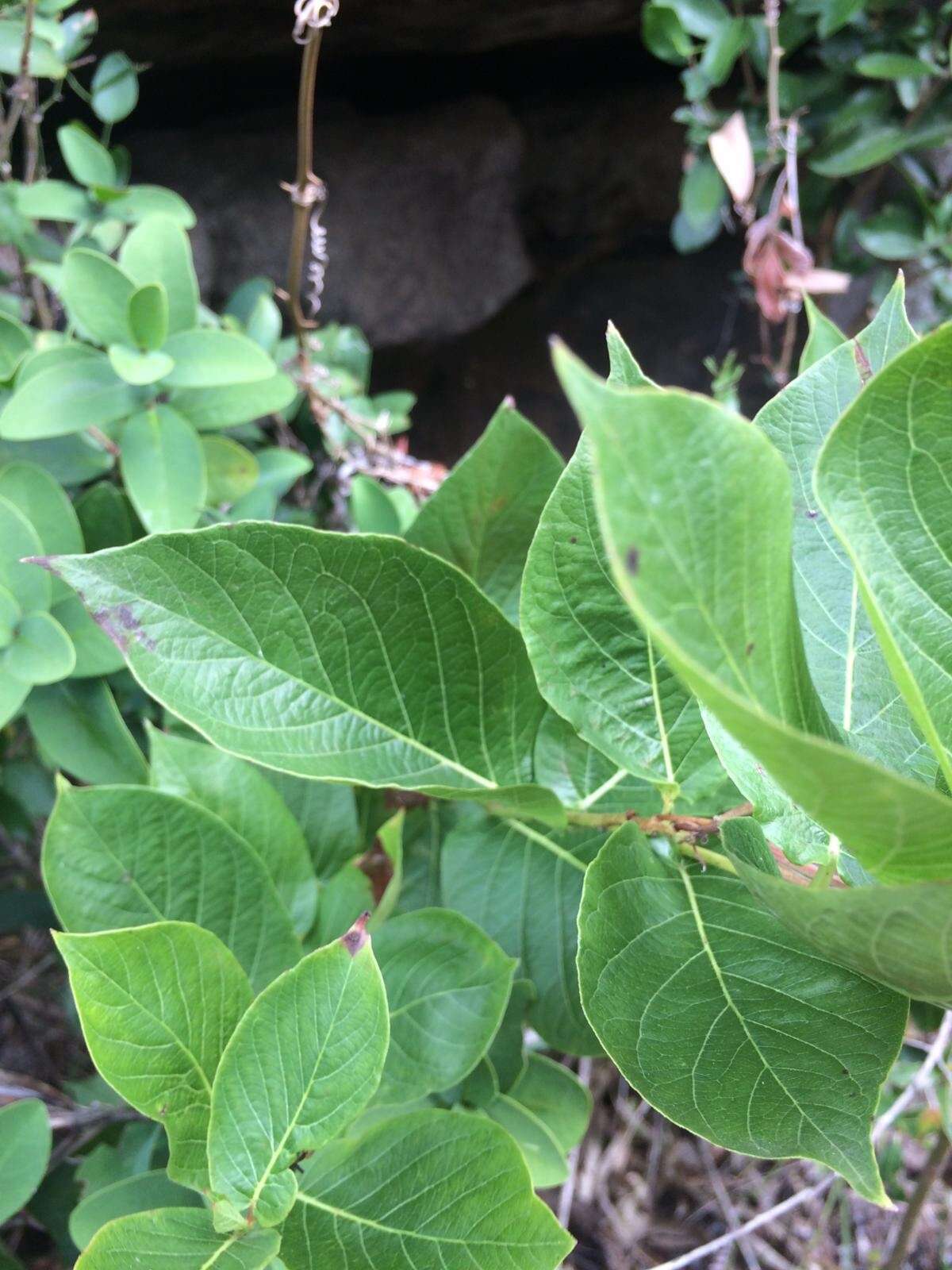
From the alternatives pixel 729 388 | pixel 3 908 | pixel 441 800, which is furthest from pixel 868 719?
pixel 3 908

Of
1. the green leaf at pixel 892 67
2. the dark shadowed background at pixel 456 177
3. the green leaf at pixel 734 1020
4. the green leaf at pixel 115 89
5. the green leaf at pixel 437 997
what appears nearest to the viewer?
the green leaf at pixel 734 1020

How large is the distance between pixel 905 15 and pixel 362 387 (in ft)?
3.42

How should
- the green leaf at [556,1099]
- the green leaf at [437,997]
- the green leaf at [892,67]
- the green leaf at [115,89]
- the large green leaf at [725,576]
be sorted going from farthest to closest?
the green leaf at [892,67], the green leaf at [115,89], the green leaf at [556,1099], the green leaf at [437,997], the large green leaf at [725,576]

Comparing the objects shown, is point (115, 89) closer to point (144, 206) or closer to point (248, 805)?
point (144, 206)

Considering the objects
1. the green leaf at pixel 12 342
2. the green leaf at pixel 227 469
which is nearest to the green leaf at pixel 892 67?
the green leaf at pixel 227 469

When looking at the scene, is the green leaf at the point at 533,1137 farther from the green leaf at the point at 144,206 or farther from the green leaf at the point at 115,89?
the green leaf at the point at 115,89

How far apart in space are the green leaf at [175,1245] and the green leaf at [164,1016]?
2 cm

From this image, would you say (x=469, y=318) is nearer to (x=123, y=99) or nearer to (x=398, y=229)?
(x=398, y=229)

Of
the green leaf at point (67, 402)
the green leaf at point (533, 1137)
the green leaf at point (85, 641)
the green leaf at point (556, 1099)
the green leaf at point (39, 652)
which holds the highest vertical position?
the green leaf at point (67, 402)

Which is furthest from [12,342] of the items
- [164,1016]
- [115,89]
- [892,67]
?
[892,67]

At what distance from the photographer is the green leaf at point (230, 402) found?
80 centimetres

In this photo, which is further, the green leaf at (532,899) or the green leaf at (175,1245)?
the green leaf at (532,899)

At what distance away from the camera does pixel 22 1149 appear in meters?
0.60

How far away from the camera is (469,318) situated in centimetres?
198
